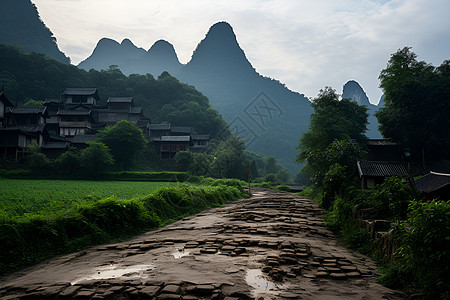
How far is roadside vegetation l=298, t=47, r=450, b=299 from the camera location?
375cm

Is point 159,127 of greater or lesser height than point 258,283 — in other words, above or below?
above

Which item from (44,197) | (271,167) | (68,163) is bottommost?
(44,197)

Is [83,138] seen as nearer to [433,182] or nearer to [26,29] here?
[433,182]

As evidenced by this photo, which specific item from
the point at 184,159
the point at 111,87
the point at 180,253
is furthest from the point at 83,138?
the point at 180,253

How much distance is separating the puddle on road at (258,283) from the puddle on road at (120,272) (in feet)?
5.61

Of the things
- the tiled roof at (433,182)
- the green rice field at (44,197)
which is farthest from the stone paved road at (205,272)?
the tiled roof at (433,182)

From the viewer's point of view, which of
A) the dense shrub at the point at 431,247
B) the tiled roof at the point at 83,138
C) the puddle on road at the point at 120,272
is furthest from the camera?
the tiled roof at the point at 83,138

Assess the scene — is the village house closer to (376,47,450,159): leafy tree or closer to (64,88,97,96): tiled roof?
(376,47,450,159): leafy tree

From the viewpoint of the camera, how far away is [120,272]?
493cm

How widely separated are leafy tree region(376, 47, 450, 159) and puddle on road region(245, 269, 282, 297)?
24864 millimetres

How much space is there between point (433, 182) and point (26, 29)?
112993mm

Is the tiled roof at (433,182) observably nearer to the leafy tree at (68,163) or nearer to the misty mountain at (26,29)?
the leafy tree at (68,163)

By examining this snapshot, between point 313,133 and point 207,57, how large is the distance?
4753 inches

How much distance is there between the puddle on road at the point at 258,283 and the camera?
4223mm
